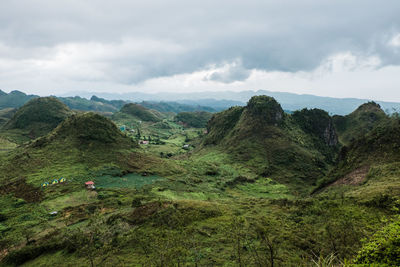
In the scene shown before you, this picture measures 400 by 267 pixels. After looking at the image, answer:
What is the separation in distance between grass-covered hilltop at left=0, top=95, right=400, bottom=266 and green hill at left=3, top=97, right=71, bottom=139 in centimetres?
7996

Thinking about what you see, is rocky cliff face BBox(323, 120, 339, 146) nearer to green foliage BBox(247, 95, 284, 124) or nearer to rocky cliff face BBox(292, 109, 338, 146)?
rocky cliff face BBox(292, 109, 338, 146)

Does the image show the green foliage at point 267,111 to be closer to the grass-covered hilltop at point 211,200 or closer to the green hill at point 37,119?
the grass-covered hilltop at point 211,200

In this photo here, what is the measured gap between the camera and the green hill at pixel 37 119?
12794cm

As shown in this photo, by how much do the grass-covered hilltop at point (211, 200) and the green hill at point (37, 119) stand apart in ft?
262

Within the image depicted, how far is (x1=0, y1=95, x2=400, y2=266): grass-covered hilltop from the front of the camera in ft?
59.5

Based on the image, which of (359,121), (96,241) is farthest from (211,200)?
(359,121)

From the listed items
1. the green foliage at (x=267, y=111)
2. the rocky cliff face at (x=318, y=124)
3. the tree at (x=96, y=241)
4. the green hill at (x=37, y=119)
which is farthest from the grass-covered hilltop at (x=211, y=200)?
the green hill at (x=37, y=119)

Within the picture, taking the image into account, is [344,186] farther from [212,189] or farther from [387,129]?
[212,189]

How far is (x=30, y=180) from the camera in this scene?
145 ft

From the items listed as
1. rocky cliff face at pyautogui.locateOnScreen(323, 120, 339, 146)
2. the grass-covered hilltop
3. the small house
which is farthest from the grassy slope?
rocky cliff face at pyautogui.locateOnScreen(323, 120, 339, 146)

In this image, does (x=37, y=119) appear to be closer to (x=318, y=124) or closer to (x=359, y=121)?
(x=318, y=124)

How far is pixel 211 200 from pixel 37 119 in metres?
143

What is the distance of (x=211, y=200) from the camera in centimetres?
3953

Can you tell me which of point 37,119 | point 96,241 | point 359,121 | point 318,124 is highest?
point 359,121
